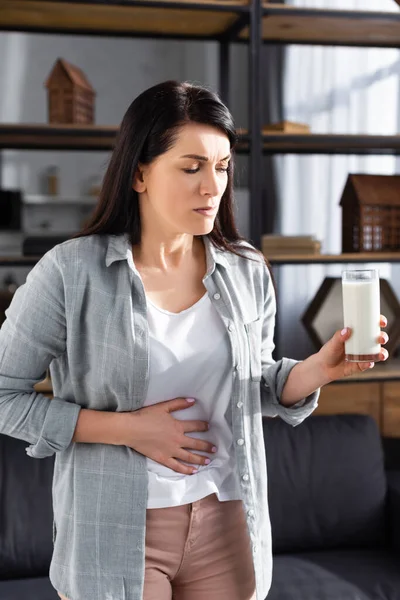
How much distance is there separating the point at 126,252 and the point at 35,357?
229 mm

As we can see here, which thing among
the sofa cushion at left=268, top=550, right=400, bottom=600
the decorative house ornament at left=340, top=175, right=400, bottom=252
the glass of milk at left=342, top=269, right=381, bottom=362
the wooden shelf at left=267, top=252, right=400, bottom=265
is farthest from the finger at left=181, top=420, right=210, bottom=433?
the decorative house ornament at left=340, top=175, right=400, bottom=252

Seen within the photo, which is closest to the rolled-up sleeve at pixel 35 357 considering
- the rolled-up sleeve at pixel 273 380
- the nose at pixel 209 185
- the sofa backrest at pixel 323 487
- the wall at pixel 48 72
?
the nose at pixel 209 185

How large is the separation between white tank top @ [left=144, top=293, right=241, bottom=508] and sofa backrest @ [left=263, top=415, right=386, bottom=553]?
1.11 m

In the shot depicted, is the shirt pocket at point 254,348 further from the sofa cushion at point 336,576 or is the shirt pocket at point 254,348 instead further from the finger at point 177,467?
the sofa cushion at point 336,576

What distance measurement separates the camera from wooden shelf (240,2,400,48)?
2441 mm

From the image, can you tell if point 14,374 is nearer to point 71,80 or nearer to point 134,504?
point 134,504

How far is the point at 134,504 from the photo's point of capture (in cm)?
121

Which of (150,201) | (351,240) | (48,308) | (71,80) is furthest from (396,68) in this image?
(48,308)

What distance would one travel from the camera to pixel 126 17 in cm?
252

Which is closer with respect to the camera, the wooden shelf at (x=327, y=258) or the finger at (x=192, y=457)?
the finger at (x=192, y=457)

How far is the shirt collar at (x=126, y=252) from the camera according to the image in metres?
1.27

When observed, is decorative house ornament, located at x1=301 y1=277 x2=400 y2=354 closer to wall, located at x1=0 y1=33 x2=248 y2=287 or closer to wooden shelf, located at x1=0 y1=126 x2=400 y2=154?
wooden shelf, located at x1=0 y1=126 x2=400 y2=154

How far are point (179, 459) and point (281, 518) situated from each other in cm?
120

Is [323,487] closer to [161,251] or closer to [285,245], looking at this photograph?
[285,245]
